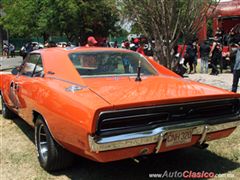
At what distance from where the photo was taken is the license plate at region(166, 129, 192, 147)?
154 inches

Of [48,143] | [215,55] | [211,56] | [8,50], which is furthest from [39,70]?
[8,50]

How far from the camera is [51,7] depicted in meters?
24.3

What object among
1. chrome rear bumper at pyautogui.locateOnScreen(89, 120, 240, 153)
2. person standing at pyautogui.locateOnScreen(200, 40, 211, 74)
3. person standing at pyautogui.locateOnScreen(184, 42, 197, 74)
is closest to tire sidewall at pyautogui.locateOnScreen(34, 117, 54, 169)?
chrome rear bumper at pyautogui.locateOnScreen(89, 120, 240, 153)

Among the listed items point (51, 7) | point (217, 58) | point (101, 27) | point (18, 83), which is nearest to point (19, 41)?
point (101, 27)

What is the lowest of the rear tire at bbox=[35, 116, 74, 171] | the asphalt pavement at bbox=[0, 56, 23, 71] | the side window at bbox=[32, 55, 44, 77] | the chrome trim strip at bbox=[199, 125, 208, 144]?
the asphalt pavement at bbox=[0, 56, 23, 71]

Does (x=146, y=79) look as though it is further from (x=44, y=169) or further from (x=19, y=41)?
(x=19, y=41)

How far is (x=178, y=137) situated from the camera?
3984mm

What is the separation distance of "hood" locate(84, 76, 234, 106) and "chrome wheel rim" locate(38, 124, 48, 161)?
2.89 ft

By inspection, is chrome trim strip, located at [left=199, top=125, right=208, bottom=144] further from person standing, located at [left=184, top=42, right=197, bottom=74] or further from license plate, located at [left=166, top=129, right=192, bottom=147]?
person standing, located at [left=184, top=42, right=197, bottom=74]

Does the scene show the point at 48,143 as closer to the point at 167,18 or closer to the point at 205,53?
the point at 167,18

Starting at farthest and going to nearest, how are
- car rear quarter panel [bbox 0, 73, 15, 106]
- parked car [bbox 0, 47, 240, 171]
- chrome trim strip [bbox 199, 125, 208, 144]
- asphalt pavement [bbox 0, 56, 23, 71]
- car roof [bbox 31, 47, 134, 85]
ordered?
asphalt pavement [bbox 0, 56, 23, 71] → car rear quarter panel [bbox 0, 73, 15, 106] → car roof [bbox 31, 47, 134, 85] → chrome trim strip [bbox 199, 125, 208, 144] → parked car [bbox 0, 47, 240, 171]

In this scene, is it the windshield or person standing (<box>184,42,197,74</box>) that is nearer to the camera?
the windshield

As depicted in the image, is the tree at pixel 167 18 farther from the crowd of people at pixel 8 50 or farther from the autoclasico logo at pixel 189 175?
the crowd of people at pixel 8 50

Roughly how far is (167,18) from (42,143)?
610 cm
